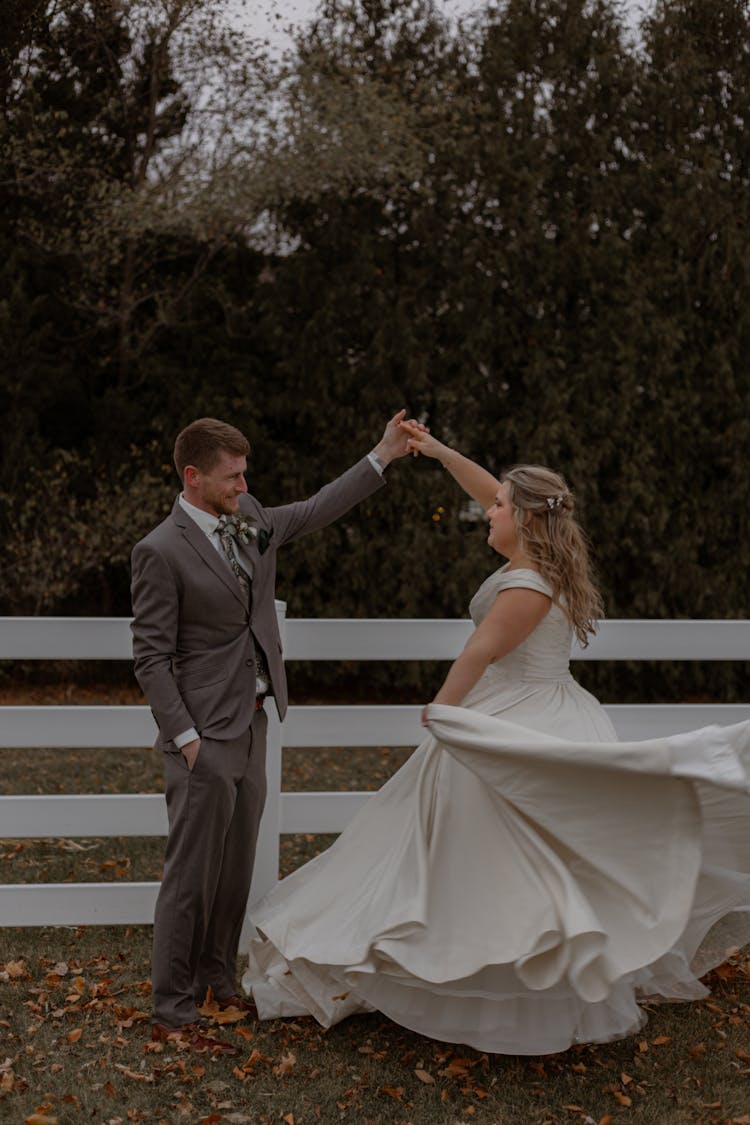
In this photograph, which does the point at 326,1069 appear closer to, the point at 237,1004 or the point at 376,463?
the point at 237,1004

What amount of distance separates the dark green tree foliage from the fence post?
758cm

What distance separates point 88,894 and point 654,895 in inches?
104

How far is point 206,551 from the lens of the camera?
458 cm

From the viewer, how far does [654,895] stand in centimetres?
397

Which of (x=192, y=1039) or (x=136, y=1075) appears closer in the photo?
(x=136, y=1075)

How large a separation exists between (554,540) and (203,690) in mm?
1391

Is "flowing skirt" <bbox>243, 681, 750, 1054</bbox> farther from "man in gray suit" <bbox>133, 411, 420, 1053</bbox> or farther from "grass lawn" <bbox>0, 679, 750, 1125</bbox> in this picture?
"man in gray suit" <bbox>133, 411, 420, 1053</bbox>

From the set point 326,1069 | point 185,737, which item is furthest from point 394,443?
point 326,1069

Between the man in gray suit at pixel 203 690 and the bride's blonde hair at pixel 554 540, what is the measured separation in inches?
39.9

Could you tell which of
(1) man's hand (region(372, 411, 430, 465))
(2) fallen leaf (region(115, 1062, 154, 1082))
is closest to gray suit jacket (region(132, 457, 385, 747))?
(1) man's hand (region(372, 411, 430, 465))

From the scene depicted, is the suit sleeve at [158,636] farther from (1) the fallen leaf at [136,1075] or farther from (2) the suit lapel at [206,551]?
(1) the fallen leaf at [136,1075]

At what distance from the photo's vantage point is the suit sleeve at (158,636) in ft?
14.5

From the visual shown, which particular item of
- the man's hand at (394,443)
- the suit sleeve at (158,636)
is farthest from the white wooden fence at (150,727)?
the suit sleeve at (158,636)

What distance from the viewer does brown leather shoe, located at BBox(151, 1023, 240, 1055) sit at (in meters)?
4.39
